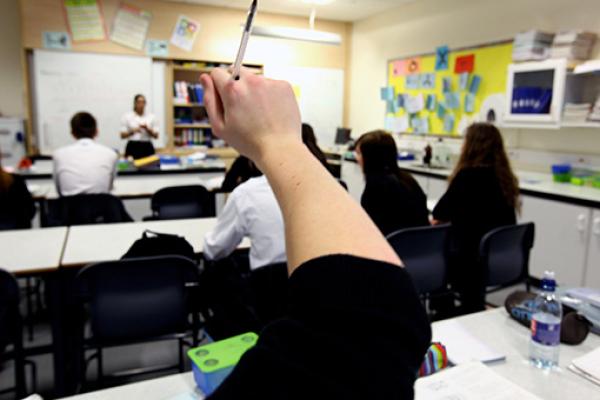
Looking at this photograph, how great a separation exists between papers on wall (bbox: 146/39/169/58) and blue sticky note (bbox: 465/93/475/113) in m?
3.96

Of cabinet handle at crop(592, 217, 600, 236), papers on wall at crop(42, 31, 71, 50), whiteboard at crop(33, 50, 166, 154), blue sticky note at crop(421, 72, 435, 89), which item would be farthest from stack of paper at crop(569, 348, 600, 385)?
papers on wall at crop(42, 31, 71, 50)

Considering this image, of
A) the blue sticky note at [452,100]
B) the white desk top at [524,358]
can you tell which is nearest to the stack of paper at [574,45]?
the blue sticky note at [452,100]

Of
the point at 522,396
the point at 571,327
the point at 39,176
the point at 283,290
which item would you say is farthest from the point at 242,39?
the point at 39,176

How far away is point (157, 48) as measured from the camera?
21.3ft

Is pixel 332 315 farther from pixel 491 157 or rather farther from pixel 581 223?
pixel 581 223

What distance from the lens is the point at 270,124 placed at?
490 millimetres

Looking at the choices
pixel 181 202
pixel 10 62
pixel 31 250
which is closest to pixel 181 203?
pixel 181 202

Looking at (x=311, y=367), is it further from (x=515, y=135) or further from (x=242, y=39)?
(x=515, y=135)

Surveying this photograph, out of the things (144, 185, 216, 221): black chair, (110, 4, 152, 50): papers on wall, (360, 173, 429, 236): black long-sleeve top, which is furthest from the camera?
(110, 4, 152, 50): papers on wall

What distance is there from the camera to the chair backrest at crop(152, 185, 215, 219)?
11.5 ft

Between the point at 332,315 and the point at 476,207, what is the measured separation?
8.46 ft

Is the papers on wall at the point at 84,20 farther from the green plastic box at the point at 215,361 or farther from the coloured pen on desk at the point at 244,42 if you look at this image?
the coloured pen on desk at the point at 244,42

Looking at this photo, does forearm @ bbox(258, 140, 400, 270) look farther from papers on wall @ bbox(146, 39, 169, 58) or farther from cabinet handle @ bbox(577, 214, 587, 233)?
papers on wall @ bbox(146, 39, 169, 58)

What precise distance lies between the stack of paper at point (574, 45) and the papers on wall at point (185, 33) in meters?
4.57
